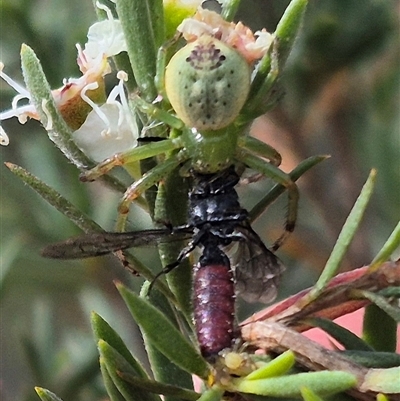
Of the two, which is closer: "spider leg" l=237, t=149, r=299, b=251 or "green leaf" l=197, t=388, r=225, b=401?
"green leaf" l=197, t=388, r=225, b=401

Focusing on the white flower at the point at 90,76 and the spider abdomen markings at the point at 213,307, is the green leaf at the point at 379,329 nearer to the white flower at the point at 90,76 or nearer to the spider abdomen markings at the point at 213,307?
the spider abdomen markings at the point at 213,307

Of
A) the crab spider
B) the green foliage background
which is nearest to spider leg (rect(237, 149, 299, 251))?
the crab spider

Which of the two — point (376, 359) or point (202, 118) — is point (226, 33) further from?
point (376, 359)

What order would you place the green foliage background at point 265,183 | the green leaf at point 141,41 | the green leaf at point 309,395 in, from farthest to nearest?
1. the green foliage background at point 265,183
2. the green leaf at point 141,41
3. the green leaf at point 309,395

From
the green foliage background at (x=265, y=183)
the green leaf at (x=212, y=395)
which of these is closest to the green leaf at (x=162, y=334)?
the green leaf at (x=212, y=395)

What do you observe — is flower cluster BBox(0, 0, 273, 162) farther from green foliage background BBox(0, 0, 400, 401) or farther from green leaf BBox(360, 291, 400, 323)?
green foliage background BBox(0, 0, 400, 401)

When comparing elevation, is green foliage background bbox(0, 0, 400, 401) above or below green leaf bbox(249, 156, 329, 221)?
above

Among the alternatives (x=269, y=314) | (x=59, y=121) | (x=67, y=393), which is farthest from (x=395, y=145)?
(x=59, y=121)

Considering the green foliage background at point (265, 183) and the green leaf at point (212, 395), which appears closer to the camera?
the green leaf at point (212, 395)
